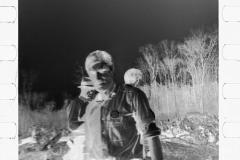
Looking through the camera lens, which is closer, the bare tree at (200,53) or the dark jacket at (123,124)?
the dark jacket at (123,124)

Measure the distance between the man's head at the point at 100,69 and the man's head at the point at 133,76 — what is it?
0.11 meters

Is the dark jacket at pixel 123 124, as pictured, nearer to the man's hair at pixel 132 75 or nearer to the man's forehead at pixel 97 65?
the man's hair at pixel 132 75

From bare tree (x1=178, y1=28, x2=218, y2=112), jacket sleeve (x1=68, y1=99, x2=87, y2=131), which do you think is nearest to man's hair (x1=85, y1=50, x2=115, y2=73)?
jacket sleeve (x1=68, y1=99, x2=87, y2=131)

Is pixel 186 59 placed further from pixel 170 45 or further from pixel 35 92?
pixel 35 92

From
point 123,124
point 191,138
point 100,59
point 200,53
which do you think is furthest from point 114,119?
point 200,53

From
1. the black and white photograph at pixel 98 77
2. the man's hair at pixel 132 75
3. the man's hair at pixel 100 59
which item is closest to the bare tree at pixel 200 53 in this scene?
the black and white photograph at pixel 98 77

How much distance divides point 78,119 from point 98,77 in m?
0.34

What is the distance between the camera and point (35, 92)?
6.36ft

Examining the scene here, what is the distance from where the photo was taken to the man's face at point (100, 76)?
1920 millimetres

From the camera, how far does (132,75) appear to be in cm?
195

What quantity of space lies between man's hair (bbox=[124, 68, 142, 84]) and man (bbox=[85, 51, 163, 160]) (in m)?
0.05

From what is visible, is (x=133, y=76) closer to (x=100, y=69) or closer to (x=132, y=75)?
(x=132, y=75)

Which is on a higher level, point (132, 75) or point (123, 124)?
point (132, 75)
